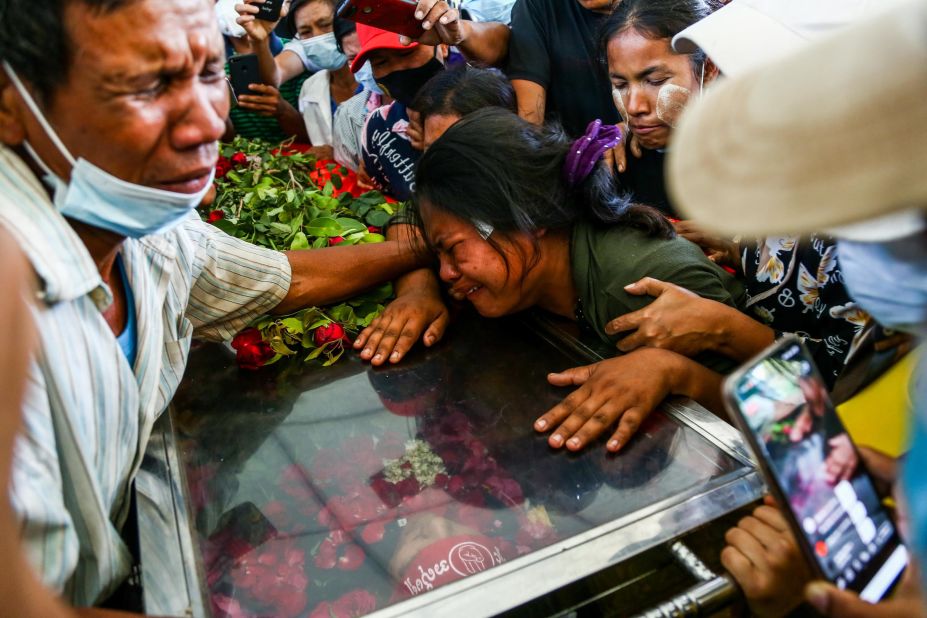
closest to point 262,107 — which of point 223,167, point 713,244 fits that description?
point 223,167

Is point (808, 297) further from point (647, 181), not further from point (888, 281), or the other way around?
point (888, 281)

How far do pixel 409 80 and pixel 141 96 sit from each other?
6.21 feet

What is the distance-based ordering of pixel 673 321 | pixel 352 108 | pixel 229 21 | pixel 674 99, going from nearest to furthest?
pixel 673 321
pixel 674 99
pixel 352 108
pixel 229 21

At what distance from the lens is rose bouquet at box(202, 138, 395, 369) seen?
179 centimetres

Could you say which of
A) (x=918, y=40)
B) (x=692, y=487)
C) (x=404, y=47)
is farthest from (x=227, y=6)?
(x=918, y=40)

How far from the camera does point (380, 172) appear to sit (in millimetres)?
2936

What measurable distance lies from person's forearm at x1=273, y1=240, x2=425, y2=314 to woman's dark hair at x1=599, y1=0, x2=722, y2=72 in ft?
3.11

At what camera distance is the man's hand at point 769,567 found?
1.01 m

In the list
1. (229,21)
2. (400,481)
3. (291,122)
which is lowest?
(291,122)

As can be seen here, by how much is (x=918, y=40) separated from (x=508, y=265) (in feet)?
4.43

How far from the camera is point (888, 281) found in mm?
857

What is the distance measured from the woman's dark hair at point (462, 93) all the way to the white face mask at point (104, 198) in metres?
1.43

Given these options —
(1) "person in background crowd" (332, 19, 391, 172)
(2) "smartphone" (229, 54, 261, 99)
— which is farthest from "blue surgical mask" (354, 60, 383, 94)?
(2) "smartphone" (229, 54, 261, 99)

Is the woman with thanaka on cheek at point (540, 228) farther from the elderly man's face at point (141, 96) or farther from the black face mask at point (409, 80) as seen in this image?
the black face mask at point (409, 80)
